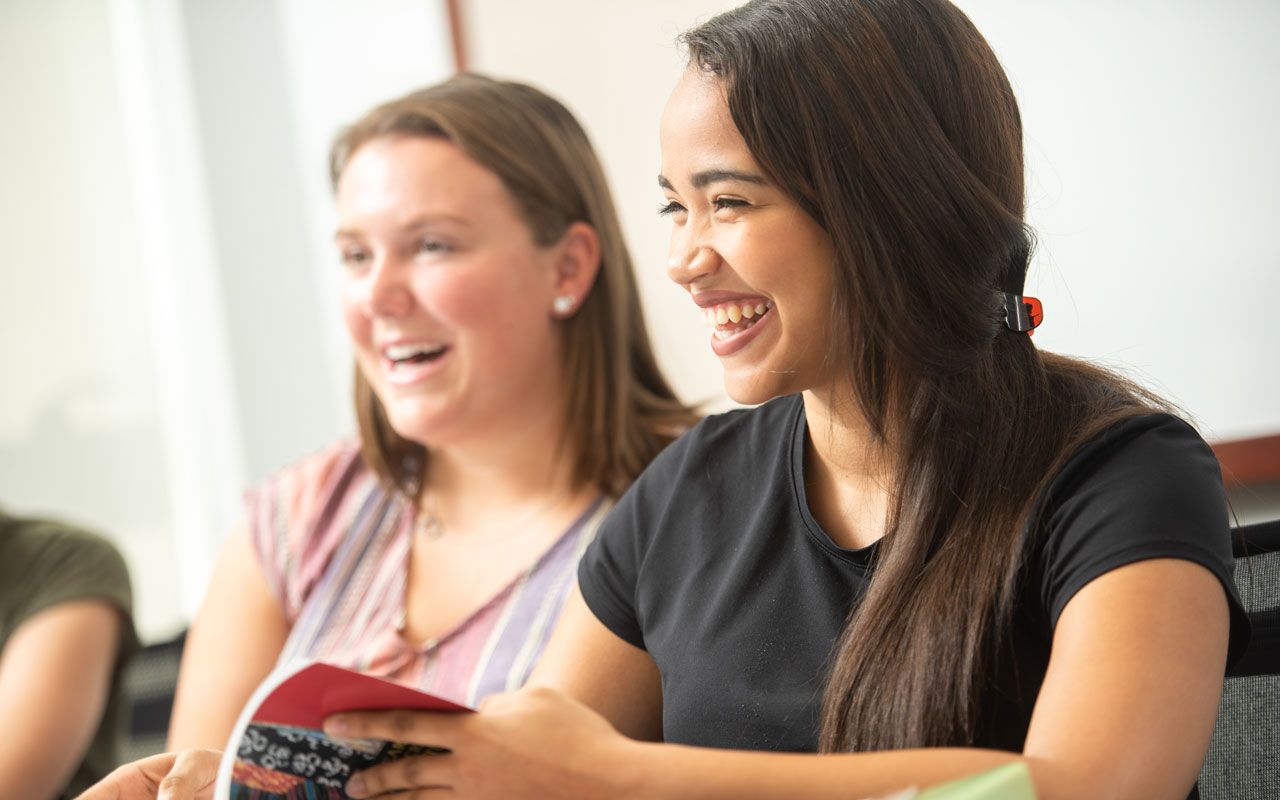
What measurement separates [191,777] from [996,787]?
2.57 feet

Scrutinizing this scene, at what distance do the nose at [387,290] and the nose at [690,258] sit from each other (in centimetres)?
71

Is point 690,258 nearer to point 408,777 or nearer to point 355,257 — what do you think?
point 408,777

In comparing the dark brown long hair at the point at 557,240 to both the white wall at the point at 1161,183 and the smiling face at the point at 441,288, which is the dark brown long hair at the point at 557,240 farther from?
the white wall at the point at 1161,183

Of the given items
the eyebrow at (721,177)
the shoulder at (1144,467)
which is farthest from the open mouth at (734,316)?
the shoulder at (1144,467)

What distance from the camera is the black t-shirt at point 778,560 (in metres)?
0.87

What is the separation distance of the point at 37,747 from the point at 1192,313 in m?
1.68

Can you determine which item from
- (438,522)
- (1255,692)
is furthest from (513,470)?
(1255,692)

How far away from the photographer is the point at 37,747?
162cm

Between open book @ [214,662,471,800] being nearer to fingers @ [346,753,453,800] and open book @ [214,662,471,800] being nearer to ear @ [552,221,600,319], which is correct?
fingers @ [346,753,453,800]

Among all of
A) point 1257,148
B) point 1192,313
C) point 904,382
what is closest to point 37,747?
point 904,382

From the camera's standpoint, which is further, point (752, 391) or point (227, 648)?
point (227, 648)

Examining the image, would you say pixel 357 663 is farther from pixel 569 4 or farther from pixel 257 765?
pixel 569 4

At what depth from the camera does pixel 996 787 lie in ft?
2.24

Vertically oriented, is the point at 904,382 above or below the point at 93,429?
above
